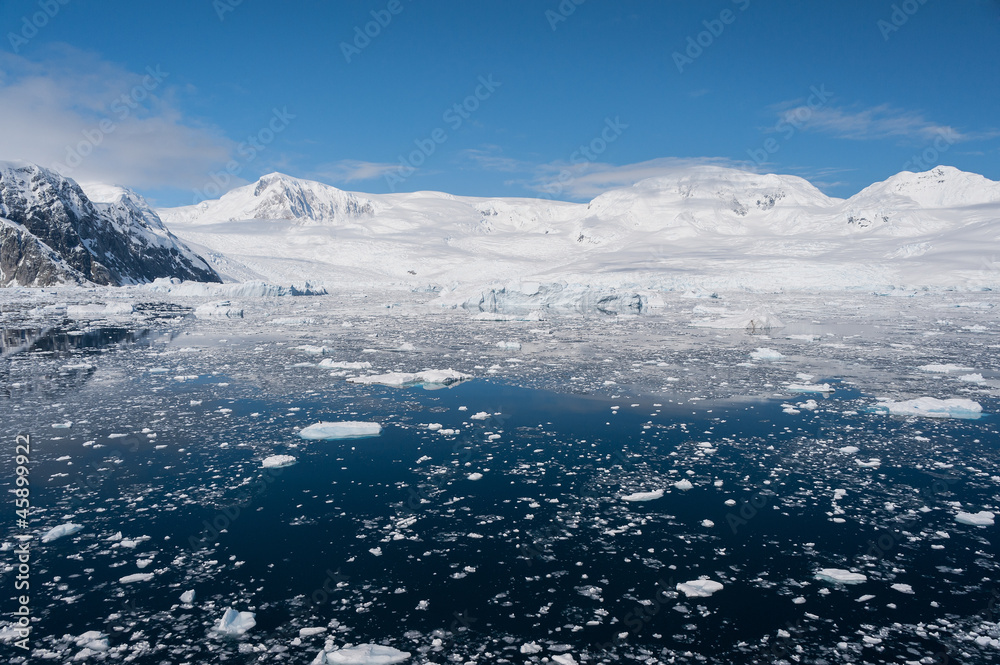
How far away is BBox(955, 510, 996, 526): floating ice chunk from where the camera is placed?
5239 mm

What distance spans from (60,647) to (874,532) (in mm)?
6071

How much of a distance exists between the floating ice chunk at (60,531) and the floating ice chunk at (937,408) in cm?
1016

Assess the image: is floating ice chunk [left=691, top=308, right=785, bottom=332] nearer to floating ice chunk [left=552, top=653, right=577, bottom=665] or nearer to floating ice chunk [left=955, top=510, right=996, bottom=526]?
floating ice chunk [left=955, top=510, right=996, bottom=526]

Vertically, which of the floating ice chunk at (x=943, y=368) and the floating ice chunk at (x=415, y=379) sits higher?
the floating ice chunk at (x=415, y=379)

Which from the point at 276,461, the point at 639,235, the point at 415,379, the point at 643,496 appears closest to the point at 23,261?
the point at 415,379

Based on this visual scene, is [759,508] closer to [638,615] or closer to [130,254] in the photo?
[638,615]

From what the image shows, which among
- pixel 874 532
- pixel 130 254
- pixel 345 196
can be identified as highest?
pixel 345 196

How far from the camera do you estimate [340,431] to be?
779cm

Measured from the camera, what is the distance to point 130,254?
210 feet

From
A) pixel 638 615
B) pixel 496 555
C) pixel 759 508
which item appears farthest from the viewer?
pixel 759 508

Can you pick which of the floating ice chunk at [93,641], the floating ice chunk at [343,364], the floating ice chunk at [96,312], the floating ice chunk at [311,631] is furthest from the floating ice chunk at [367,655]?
the floating ice chunk at [96,312]

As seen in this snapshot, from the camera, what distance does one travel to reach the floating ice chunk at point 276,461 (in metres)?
6.62

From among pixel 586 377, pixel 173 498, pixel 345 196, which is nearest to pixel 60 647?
pixel 173 498

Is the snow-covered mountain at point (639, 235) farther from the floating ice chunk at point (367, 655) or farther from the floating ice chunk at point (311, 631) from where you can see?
Answer: the floating ice chunk at point (367, 655)
